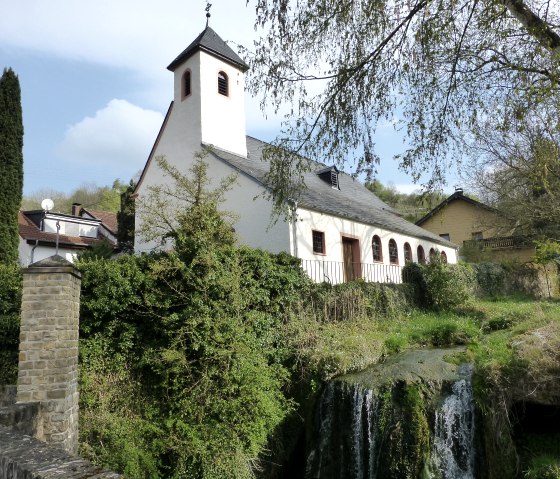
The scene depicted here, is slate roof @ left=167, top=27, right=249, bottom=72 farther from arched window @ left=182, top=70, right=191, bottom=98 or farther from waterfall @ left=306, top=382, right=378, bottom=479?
waterfall @ left=306, top=382, right=378, bottom=479

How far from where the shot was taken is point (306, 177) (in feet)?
68.5

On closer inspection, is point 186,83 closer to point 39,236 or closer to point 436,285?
point 39,236

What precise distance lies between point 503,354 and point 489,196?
704 inches

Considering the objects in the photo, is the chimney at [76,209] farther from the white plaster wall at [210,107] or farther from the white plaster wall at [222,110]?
the white plaster wall at [222,110]

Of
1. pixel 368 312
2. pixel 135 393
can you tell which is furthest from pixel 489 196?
pixel 135 393

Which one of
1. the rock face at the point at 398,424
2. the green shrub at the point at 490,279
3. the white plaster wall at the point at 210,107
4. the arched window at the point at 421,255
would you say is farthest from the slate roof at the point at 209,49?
the rock face at the point at 398,424

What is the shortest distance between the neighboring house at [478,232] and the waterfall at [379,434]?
14634 millimetres

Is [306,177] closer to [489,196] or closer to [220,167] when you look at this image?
[220,167]

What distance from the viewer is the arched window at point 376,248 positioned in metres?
20.5

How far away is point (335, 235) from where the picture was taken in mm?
17828

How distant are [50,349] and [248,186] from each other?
1109 cm

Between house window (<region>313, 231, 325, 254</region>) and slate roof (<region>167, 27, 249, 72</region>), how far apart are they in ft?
28.0

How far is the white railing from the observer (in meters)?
16.1

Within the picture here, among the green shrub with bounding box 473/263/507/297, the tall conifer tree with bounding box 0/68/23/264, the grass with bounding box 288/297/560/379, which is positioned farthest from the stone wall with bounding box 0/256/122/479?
the green shrub with bounding box 473/263/507/297
